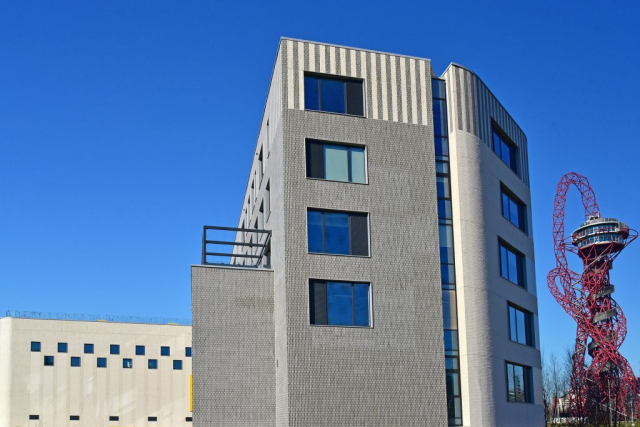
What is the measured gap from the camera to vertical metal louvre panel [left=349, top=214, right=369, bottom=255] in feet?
97.2

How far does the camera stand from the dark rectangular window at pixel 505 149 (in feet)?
118

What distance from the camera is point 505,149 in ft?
122

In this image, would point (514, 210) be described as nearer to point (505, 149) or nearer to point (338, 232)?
point (505, 149)

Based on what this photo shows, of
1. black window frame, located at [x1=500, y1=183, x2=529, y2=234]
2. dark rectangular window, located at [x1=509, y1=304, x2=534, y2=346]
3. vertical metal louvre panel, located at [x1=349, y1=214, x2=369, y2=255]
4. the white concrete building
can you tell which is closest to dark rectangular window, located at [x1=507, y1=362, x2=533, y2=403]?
dark rectangular window, located at [x1=509, y1=304, x2=534, y2=346]

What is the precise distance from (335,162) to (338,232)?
278 cm

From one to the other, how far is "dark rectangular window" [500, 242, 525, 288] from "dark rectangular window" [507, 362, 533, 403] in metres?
3.88

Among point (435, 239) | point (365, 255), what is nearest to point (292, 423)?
point (365, 255)

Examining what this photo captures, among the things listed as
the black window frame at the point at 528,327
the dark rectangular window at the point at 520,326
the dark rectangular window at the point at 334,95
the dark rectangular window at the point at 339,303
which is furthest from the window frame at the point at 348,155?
the black window frame at the point at 528,327

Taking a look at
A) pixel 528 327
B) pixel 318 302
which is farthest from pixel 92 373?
pixel 318 302

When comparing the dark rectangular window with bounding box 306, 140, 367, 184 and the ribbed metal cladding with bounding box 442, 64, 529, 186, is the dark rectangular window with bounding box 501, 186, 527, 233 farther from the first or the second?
the dark rectangular window with bounding box 306, 140, 367, 184

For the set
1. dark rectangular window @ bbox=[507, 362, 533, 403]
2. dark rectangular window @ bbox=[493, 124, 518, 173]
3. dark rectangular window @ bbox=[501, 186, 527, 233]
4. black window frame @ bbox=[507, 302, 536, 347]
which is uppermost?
dark rectangular window @ bbox=[493, 124, 518, 173]

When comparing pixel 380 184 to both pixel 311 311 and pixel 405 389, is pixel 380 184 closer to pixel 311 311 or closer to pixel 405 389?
pixel 311 311

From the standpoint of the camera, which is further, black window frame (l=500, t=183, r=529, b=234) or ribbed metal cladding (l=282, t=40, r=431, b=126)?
black window frame (l=500, t=183, r=529, b=234)

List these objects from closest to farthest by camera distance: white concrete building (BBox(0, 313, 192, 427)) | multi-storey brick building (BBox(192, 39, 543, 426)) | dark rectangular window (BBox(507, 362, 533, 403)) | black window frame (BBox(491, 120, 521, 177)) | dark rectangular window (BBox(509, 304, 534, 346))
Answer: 1. multi-storey brick building (BBox(192, 39, 543, 426))
2. dark rectangular window (BBox(507, 362, 533, 403))
3. dark rectangular window (BBox(509, 304, 534, 346))
4. black window frame (BBox(491, 120, 521, 177))
5. white concrete building (BBox(0, 313, 192, 427))
